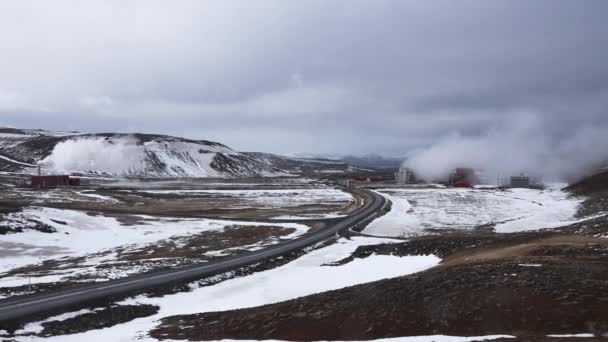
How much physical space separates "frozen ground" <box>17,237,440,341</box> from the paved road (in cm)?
186

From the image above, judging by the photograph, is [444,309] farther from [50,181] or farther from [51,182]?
[51,182]

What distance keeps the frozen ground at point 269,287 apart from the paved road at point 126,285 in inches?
73.4

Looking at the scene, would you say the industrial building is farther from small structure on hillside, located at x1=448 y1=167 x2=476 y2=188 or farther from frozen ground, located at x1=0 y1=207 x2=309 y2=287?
small structure on hillside, located at x1=448 y1=167 x2=476 y2=188

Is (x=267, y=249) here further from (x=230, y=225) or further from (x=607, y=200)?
(x=607, y=200)

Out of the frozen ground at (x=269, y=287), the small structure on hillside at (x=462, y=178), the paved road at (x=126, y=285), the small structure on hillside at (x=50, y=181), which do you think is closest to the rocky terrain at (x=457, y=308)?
the frozen ground at (x=269, y=287)

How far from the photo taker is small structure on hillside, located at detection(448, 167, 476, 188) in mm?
142875

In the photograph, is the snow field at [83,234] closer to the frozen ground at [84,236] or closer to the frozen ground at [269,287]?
the frozen ground at [84,236]

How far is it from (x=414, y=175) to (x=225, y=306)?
15685 cm

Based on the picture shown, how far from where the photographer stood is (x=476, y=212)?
275ft

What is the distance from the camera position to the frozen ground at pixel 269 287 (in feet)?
81.2

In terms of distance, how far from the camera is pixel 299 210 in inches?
3551

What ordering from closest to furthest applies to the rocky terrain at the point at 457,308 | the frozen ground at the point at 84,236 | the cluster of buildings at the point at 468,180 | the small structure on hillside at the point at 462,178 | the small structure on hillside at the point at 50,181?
1. the rocky terrain at the point at 457,308
2. the frozen ground at the point at 84,236
3. the cluster of buildings at the point at 468,180
4. the small structure on hillside at the point at 50,181
5. the small structure on hillside at the point at 462,178

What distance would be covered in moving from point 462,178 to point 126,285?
13049 cm

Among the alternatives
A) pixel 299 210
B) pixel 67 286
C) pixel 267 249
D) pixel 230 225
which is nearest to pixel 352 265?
pixel 267 249
